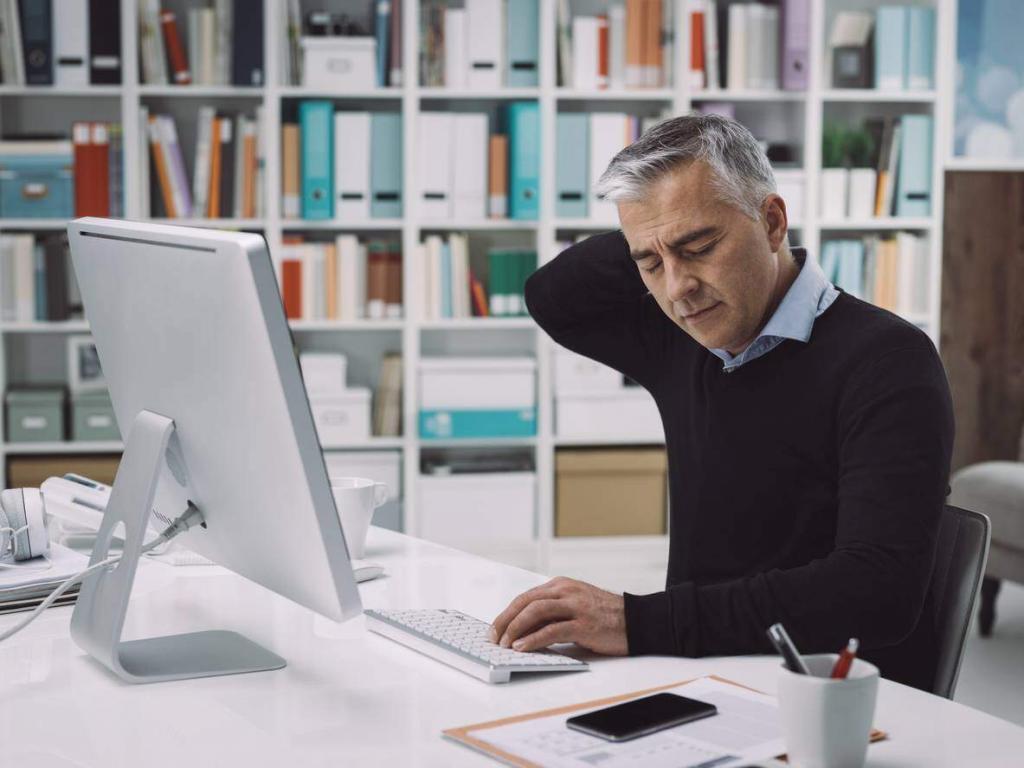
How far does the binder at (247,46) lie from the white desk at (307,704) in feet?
9.13

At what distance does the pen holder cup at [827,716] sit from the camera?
902 millimetres

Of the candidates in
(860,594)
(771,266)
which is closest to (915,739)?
(860,594)

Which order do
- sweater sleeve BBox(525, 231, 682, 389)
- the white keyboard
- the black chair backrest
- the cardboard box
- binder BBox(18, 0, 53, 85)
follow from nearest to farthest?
1. the white keyboard
2. the black chair backrest
3. sweater sleeve BBox(525, 231, 682, 389)
4. binder BBox(18, 0, 53, 85)
5. the cardboard box

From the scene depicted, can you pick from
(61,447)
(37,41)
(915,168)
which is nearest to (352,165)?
(37,41)

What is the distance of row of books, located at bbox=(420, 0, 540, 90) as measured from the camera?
157 inches

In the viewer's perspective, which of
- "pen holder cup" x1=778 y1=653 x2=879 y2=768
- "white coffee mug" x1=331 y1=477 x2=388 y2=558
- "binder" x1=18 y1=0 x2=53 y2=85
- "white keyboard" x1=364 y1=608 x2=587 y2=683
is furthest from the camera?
"binder" x1=18 y1=0 x2=53 y2=85

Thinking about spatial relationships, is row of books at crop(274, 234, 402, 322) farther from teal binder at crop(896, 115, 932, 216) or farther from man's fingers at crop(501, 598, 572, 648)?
man's fingers at crop(501, 598, 572, 648)

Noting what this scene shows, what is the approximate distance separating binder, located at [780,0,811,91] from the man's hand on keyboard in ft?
10.5

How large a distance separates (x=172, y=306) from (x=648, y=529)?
3.19 m

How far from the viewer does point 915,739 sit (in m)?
1.01

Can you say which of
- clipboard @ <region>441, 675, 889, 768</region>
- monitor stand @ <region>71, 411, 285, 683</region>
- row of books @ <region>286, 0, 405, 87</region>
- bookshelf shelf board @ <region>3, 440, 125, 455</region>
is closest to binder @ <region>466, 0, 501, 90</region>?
row of books @ <region>286, 0, 405, 87</region>

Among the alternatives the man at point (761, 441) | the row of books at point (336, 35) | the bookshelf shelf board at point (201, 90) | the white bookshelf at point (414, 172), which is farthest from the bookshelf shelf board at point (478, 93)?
the man at point (761, 441)

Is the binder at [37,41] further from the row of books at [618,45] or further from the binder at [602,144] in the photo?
the binder at [602,144]

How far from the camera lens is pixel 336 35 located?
13.1 feet
